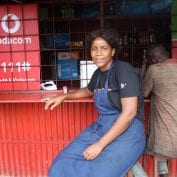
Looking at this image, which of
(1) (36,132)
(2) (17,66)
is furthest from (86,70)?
(1) (36,132)

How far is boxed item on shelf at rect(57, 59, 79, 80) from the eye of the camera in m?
3.79

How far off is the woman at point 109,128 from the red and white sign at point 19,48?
1.14m

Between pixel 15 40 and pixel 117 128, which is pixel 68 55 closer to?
pixel 15 40

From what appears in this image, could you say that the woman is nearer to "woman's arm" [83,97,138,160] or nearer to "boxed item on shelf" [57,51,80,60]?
"woman's arm" [83,97,138,160]

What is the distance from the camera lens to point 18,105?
12.0 ft

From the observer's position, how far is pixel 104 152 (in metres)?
2.40

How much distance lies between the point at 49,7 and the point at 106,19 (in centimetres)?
66

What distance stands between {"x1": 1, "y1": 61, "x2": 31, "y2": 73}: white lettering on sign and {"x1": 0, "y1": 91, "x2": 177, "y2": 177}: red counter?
258 mm

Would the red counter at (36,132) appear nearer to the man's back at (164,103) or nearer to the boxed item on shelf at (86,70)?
the boxed item on shelf at (86,70)

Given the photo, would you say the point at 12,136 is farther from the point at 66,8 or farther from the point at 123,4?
the point at 123,4

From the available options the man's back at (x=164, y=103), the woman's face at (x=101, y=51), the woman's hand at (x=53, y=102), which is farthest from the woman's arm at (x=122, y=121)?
the woman's hand at (x=53, y=102)

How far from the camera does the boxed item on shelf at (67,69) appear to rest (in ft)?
12.4

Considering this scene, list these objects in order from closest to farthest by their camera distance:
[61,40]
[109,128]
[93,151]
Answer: [93,151] → [109,128] → [61,40]

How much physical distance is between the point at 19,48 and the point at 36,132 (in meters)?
0.88
